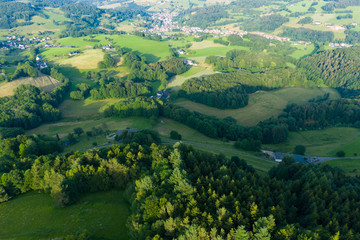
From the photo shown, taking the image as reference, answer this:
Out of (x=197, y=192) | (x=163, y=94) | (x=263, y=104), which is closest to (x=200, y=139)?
(x=197, y=192)

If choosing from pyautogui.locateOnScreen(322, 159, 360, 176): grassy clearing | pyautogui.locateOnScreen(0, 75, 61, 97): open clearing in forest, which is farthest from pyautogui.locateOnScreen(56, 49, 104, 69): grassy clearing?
pyautogui.locateOnScreen(322, 159, 360, 176): grassy clearing

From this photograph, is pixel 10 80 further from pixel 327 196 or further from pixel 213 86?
pixel 327 196

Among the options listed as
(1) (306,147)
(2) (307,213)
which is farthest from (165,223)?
(1) (306,147)

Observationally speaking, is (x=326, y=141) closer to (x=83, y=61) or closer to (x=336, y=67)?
(x=336, y=67)

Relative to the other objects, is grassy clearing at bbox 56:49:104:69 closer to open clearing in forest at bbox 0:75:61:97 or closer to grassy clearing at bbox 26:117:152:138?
open clearing in forest at bbox 0:75:61:97

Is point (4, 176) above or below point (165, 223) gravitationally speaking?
below
